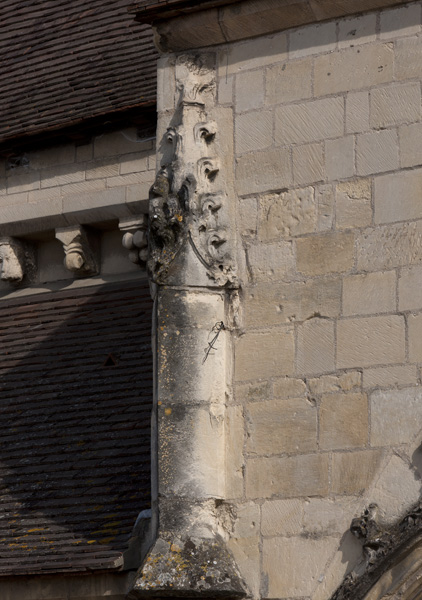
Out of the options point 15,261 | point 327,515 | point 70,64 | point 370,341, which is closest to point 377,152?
point 370,341

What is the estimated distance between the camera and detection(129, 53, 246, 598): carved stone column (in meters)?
7.49

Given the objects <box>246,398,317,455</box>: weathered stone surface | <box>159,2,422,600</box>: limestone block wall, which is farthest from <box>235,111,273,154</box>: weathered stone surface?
<box>246,398,317,455</box>: weathered stone surface

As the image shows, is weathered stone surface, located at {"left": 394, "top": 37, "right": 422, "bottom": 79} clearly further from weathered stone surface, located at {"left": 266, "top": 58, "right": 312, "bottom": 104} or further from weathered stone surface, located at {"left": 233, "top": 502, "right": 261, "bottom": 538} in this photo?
weathered stone surface, located at {"left": 233, "top": 502, "right": 261, "bottom": 538}

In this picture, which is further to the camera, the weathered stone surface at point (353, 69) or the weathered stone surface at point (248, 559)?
the weathered stone surface at point (353, 69)

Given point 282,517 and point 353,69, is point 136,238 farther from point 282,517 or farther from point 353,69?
point 282,517

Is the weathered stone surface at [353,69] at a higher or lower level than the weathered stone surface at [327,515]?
higher

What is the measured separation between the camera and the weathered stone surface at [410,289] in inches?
291

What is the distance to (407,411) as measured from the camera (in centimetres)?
728

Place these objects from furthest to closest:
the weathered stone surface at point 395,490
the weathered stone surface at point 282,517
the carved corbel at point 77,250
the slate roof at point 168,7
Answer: the carved corbel at point 77,250 < the slate roof at point 168,7 < the weathered stone surface at point 282,517 < the weathered stone surface at point 395,490

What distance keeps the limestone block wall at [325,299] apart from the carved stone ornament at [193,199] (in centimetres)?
12

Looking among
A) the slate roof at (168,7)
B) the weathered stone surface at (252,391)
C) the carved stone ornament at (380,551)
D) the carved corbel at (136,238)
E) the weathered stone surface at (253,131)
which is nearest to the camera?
the carved stone ornament at (380,551)

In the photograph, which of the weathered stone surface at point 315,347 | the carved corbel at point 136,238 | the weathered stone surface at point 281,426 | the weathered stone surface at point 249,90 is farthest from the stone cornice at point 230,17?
the carved corbel at point 136,238

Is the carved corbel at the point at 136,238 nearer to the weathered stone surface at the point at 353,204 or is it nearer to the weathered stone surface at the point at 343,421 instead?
the weathered stone surface at the point at 353,204

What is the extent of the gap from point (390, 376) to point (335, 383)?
293 mm
